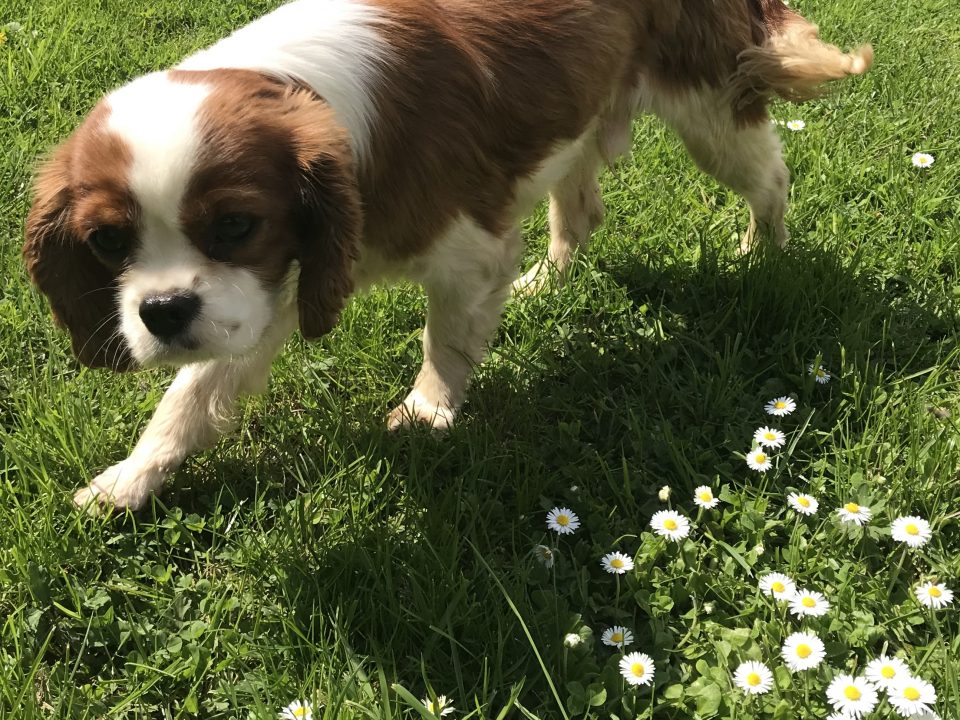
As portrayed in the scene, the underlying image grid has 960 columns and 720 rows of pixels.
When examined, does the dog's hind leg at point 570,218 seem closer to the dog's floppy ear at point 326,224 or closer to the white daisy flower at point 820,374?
the white daisy flower at point 820,374

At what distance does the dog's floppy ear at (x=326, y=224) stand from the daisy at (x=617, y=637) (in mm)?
974

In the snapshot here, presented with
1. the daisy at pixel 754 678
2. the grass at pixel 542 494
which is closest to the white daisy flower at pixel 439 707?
the grass at pixel 542 494

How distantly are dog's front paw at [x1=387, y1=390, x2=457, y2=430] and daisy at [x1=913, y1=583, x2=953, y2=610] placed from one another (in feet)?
4.32

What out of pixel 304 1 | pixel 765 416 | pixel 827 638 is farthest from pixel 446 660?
pixel 304 1

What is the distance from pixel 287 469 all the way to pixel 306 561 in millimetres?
414

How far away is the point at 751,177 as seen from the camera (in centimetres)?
323

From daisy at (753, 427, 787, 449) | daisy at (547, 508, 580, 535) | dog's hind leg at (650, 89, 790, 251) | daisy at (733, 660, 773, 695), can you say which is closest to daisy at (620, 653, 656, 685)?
daisy at (733, 660, 773, 695)


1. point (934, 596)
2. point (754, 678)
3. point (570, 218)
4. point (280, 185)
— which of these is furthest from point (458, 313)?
point (934, 596)

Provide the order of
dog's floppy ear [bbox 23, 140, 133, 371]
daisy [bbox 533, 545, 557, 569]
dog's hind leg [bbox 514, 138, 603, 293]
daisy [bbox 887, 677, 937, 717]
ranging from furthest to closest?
dog's hind leg [bbox 514, 138, 603, 293] < daisy [bbox 533, 545, 557, 569] < dog's floppy ear [bbox 23, 140, 133, 371] < daisy [bbox 887, 677, 937, 717]

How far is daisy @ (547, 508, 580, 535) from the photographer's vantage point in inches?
88.6

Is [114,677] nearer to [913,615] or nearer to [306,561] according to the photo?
[306,561]

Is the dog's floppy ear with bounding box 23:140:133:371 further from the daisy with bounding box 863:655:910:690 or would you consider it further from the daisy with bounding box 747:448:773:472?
the daisy with bounding box 863:655:910:690

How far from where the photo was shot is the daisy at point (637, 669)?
1.87 meters

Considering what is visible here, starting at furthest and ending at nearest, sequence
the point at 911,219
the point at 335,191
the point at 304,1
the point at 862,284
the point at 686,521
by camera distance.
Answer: the point at 911,219 < the point at 862,284 < the point at 304,1 < the point at 686,521 < the point at 335,191
